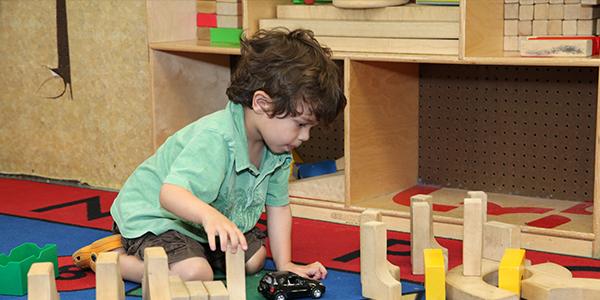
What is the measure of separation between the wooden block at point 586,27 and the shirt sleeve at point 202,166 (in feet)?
2.73

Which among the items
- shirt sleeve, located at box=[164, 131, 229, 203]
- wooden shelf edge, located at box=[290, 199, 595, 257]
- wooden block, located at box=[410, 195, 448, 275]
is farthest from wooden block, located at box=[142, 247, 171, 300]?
wooden shelf edge, located at box=[290, 199, 595, 257]

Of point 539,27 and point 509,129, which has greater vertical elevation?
point 539,27

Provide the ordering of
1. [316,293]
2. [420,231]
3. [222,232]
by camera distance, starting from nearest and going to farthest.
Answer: [222,232] → [316,293] → [420,231]

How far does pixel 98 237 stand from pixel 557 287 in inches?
37.2

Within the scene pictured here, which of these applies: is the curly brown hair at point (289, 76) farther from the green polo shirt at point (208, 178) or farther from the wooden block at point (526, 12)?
the wooden block at point (526, 12)

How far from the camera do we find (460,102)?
86.0 inches

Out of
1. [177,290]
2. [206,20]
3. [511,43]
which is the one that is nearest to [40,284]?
[177,290]

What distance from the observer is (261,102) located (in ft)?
4.72

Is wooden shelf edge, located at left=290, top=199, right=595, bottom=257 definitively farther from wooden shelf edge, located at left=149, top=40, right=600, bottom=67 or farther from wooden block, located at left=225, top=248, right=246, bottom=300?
wooden block, located at left=225, top=248, right=246, bottom=300

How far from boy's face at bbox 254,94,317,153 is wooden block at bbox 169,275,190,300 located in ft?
0.92

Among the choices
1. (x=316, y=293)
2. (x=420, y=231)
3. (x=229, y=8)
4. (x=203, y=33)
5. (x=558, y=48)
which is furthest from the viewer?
(x=203, y=33)

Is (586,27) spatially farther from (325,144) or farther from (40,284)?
(40,284)

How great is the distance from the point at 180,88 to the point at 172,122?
0.09m

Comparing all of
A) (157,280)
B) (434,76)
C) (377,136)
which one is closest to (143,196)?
(157,280)
